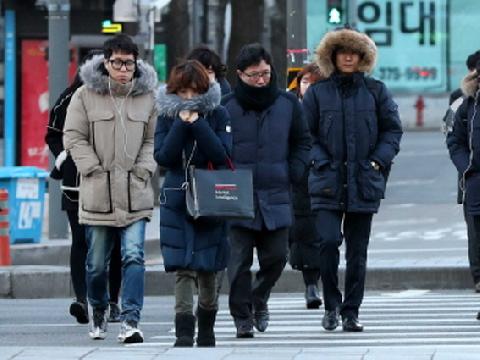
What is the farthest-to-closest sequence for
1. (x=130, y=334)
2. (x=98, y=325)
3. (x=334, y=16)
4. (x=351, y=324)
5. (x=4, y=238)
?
(x=334, y=16) < (x=4, y=238) < (x=351, y=324) < (x=98, y=325) < (x=130, y=334)

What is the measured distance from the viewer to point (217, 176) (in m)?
10.4

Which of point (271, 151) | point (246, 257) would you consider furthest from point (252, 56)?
point (246, 257)

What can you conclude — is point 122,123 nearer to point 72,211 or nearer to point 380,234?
point 72,211

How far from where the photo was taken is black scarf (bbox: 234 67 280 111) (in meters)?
11.4

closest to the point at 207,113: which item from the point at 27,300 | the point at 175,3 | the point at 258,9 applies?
the point at 27,300

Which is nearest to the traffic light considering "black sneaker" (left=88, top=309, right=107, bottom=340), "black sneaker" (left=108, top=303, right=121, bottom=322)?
"black sneaker" (left=108, top=303, right=121, bottom=322)

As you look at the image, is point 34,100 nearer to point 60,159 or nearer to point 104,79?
point 60,159

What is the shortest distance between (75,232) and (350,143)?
6.77ft

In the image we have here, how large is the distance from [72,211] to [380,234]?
9.35 m

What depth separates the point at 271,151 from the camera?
37.5ft

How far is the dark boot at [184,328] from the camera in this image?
412 inches

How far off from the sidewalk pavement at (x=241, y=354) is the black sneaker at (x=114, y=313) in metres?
3.20

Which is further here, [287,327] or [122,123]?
[287,327]

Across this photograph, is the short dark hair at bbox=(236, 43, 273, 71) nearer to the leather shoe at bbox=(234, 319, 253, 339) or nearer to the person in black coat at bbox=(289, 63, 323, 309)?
the leather shoe at bbox=(234, 319, 253, 339)
